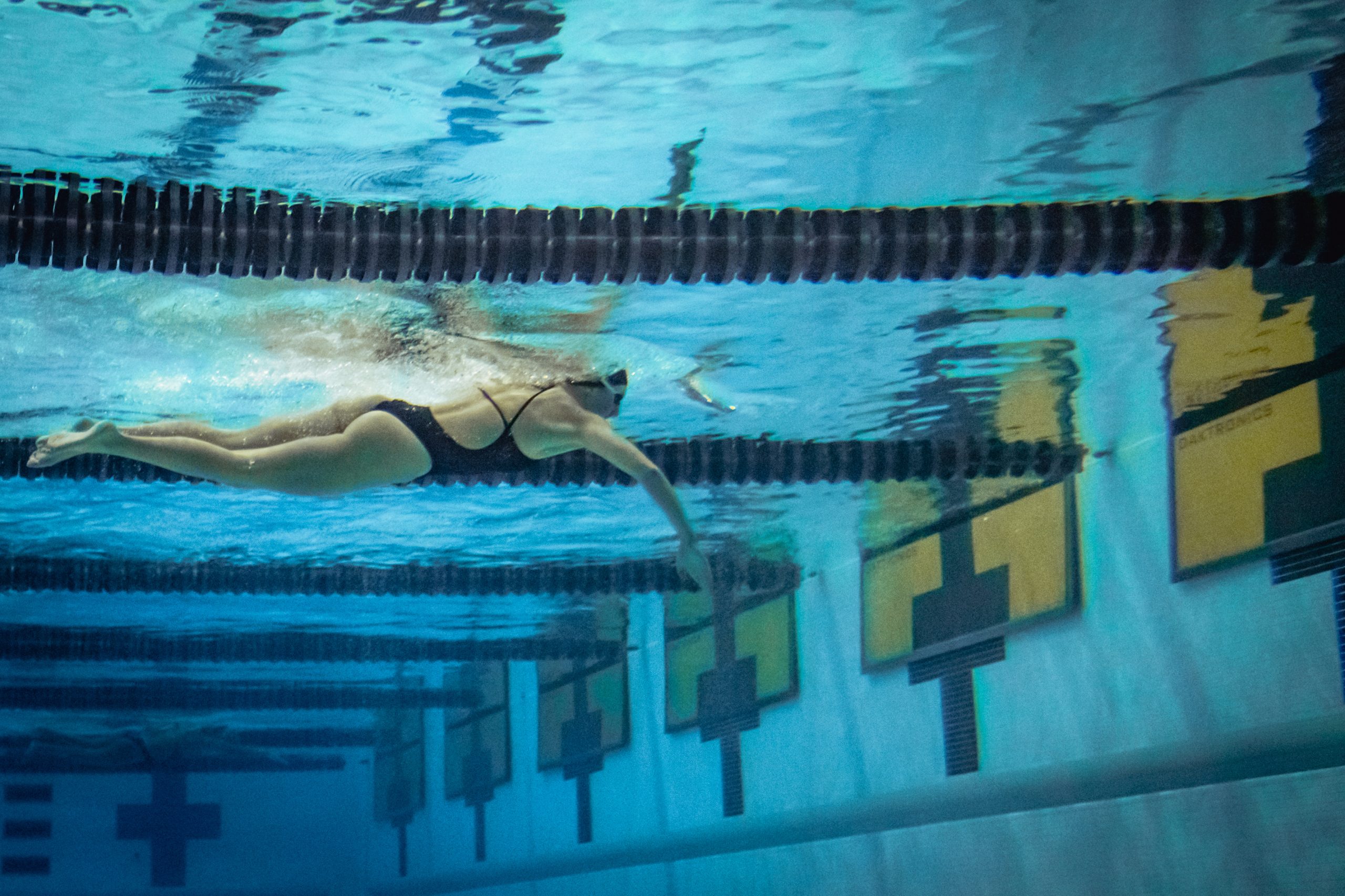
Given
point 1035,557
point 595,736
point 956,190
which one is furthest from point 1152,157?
point 595,736

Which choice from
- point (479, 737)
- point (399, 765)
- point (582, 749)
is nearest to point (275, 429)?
point (582, 749)

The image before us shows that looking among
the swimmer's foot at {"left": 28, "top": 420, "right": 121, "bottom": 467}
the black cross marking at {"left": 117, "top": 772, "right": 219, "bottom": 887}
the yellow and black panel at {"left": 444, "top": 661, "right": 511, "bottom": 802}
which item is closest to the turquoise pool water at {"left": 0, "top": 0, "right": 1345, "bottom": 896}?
the swimmer's foot at {"left": 28, "top": 420, "right": 121, "bottom": 467}

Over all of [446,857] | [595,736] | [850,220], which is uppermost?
[850,220]

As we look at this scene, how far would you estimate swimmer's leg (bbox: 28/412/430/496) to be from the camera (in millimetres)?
4266

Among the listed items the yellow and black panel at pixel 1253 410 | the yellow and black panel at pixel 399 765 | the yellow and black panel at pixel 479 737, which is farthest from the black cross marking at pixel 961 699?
the yellow and black panel at pixel 399 765

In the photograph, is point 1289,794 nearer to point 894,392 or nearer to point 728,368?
point 894,392

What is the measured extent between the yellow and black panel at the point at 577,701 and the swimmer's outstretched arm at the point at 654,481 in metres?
8.49

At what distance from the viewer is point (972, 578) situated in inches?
327

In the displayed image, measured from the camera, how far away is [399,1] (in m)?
3.53

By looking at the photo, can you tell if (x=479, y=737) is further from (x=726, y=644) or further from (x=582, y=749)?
(x=726, y=644)

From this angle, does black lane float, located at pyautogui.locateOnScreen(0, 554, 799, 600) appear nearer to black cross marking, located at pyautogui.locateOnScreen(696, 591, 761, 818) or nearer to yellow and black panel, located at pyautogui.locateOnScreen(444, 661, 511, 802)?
black cross marking, located at pyautogui.locateOnScreen(696, 591, 761, 818)

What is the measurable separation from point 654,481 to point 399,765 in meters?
16.2

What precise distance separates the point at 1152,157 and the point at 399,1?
2.64 metres

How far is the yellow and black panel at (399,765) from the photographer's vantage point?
18.4 metres
